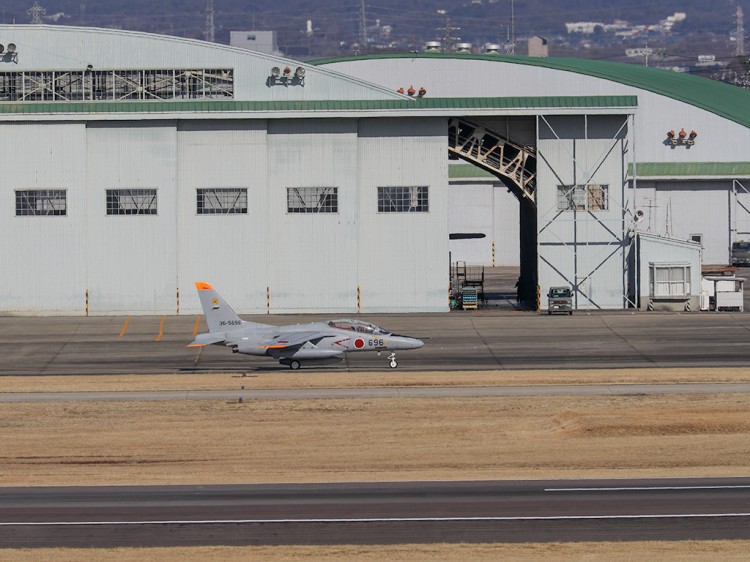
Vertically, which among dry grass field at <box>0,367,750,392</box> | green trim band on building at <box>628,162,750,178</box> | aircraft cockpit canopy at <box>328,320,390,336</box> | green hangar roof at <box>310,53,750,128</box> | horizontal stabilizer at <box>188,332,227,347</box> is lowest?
dry grass field at <box>0,367,750,392</box>

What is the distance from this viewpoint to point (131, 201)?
7000 centimetres

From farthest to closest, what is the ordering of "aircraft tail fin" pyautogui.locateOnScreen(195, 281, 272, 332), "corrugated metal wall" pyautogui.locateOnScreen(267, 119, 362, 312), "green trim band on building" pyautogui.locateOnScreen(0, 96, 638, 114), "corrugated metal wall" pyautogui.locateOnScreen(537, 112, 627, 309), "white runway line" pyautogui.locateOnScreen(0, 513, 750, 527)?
"corrugated metal wall" pyautogui.locateOnScreen(537, 112, 627, 309)
"corrugated metal wall" pyautogui.locateOnScreen(267, 119, 362, 312)
"green trim band on building" pyautogui.locateOnScreen(0, 96, 638, 114)
"aircraft tail fin" pyautogui.locateOnScreen(195, 281, 272, 332)
"white runway line" pyautogui.locateOnScreen(0, 513, 750, 527)

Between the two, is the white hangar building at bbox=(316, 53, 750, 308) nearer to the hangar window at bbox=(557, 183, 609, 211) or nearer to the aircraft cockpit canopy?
the hangar window at bbox=(557, 183, 609, 211)

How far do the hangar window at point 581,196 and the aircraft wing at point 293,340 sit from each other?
76.8ft

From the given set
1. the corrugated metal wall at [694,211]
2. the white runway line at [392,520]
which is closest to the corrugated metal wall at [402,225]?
the corrugated metal wall at [694,211]

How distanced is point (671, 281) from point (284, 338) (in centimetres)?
2756

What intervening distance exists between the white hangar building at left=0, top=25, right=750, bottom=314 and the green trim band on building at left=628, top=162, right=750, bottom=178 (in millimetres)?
29995

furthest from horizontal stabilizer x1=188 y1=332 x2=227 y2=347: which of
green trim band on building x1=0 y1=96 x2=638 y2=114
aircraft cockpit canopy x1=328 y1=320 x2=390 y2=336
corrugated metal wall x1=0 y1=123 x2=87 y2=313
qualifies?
green trim band on building x1=0 y1=96 x2=638 y2=114

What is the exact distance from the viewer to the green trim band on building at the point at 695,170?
3942 inches

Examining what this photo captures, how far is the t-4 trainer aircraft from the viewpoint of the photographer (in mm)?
52438

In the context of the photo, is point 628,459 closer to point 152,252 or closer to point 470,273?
point 152,252

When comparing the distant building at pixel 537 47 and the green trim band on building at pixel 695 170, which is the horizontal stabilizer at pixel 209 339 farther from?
the distant building at pixel 537 47

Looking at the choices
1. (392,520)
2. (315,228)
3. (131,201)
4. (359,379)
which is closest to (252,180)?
(315,228)

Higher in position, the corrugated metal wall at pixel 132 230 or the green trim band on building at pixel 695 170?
the green trim band on building at pixel 695 170
